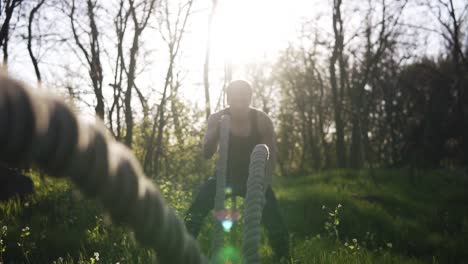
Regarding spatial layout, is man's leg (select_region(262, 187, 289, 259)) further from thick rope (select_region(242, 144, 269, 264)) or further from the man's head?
thick rope (select_region(242, 144, 269, 264))

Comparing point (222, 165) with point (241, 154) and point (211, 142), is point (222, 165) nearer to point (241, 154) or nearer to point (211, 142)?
point (211, 142)

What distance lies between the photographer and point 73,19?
52.0 ft

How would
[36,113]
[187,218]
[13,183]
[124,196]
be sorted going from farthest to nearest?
[13,183] → [187,218] → [124,196] → [36,113]

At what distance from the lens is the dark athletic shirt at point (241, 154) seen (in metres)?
4.79

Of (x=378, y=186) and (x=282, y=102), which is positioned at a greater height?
(x=282, y=102)

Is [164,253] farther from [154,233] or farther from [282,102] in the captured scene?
[282,102]

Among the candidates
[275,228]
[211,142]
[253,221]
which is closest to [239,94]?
[211,142]

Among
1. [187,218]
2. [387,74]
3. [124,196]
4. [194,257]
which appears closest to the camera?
[124,196]

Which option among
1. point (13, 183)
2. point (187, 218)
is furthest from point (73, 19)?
point (187, 218)

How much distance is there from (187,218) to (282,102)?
31882 mm

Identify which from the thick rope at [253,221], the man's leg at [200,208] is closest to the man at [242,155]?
the man's leg at [200,208]

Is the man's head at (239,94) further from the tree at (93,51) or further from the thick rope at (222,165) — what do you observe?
the tree at (93,51)

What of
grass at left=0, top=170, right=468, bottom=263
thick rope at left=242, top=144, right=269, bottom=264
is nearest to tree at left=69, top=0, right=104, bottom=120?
grass at left=0, top=170, right=468, bottom=263

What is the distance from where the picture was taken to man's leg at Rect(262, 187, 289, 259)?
464 cm
